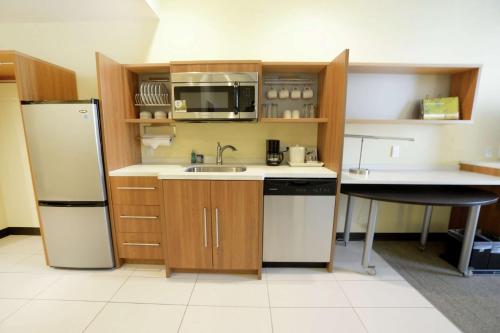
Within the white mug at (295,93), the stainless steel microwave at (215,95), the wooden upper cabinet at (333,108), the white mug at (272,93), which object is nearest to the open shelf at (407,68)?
the wooden upper cabinet at (333,108)

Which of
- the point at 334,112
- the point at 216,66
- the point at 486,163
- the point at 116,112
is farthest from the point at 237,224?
the point at 486,163

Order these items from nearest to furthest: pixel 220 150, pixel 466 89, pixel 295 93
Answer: pixel 466 89, pixel 295 93, pixel 220 150

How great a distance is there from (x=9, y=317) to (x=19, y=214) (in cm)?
168

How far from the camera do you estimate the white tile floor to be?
4.59 feet

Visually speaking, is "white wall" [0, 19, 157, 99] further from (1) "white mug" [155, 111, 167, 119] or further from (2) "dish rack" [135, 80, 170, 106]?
(1) "white mug" [155, 111, 167, 119]

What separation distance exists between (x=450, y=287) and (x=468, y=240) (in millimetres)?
433

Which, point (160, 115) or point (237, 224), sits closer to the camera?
point (237, 224)

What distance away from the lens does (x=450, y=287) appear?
1750 mm

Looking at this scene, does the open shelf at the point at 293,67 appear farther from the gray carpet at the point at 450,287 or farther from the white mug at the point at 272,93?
the gray carpet at the point at 450,287

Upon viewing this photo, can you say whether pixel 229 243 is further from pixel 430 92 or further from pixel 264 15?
pixel 430 92

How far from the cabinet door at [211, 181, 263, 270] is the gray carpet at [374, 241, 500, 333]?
138cm

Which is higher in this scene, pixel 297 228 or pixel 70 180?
pixel 70 180

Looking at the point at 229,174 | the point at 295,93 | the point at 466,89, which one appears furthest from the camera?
the point at 295,93

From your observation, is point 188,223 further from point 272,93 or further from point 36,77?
point 36,77
